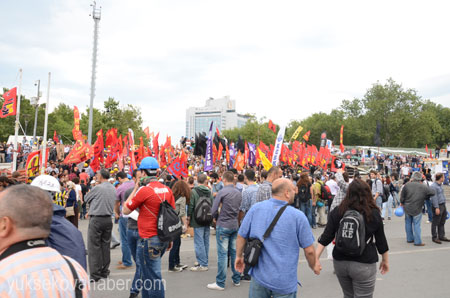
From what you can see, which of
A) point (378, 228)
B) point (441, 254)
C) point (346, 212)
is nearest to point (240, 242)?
point (346, 212)

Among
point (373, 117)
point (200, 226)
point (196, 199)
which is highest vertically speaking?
point (373, 117)

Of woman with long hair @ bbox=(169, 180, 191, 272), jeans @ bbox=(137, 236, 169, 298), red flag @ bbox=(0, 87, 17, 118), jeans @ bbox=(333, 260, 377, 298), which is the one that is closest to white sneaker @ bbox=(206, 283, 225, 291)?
woman with long hair @ bbox=(169, 180, 191, 272)

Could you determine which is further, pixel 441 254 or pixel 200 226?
pixel 441 254

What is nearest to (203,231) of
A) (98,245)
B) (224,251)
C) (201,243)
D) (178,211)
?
(201,243)

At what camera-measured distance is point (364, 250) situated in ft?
11.2

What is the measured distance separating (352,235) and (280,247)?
0.84 meters

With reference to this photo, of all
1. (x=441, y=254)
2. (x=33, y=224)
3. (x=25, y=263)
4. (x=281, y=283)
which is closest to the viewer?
(x=25, y=263)

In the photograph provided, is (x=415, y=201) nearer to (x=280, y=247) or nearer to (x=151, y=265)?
(x=280, y=247)

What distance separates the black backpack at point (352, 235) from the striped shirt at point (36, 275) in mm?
2621

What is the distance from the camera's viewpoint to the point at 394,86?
61.8 meters

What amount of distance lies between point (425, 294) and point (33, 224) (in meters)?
5.47

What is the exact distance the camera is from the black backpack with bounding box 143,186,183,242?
4.12m

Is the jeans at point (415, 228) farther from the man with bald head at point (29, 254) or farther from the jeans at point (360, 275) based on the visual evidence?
the man with bald head at point (29, 254)

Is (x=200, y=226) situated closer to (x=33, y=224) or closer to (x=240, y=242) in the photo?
(x=240, y=242)
